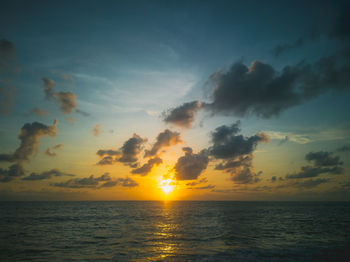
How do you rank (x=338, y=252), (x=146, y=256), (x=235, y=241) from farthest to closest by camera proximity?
1. (x=235, y=241)
2. (x=338, y=252)
3. (x=146, y=256)

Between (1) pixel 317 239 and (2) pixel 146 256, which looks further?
(1) pixel 317 239

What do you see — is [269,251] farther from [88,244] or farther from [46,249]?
[46,249]

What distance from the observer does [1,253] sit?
90.0 ft

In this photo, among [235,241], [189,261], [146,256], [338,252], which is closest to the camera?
[189,261]

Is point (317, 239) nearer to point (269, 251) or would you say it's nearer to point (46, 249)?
point (269, 251)

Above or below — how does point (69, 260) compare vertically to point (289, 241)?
above

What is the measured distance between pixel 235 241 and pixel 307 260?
12.5 meters

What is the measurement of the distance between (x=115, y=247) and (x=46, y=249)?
9.48 metres

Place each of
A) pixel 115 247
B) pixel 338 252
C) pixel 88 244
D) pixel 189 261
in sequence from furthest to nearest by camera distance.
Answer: pixel 88 244
pixel 115 247
pixel 338 252
pixel 189 261

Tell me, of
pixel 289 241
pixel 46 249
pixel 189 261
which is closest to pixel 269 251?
pixel 289 241

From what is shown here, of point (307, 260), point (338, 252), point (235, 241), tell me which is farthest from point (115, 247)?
point (338, 252)

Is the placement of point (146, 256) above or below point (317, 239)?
above

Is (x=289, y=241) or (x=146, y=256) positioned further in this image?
(x=289, y=241)

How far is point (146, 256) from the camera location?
85.7 feet
